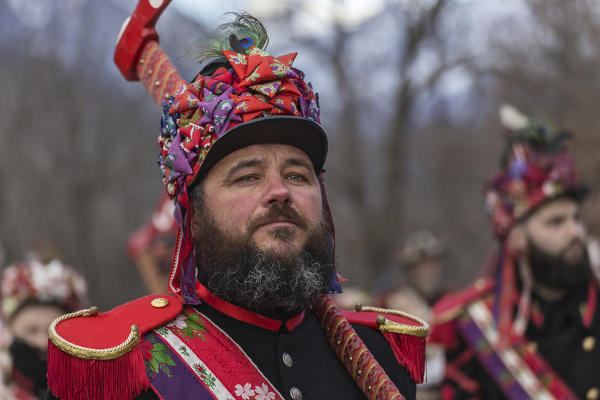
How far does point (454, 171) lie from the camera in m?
16.7

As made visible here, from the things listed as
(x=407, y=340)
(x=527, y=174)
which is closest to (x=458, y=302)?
(x=527, y=174)

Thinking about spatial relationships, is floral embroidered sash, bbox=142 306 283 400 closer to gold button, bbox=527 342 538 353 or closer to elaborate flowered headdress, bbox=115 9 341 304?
elaborate flowered headdress, bbox=115 9 341 304

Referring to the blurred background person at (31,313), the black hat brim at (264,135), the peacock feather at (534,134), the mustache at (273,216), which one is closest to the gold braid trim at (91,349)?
the mustache at (273,216)

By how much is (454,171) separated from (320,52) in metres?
7.89

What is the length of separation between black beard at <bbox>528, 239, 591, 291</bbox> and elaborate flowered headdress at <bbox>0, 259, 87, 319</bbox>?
10.7ft

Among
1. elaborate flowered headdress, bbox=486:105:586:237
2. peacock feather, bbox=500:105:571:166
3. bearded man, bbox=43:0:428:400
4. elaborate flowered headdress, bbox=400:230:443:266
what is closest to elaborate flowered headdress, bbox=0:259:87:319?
bearded man, bbox=43:0:428:400

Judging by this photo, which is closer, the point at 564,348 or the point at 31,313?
the point at 564,348

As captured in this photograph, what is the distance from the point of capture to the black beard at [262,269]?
225 centimetres

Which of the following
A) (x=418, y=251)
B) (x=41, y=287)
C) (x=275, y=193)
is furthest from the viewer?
(x=418, y=251)

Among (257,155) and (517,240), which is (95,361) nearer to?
(257,155)

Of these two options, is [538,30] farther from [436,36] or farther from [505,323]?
[505,323]

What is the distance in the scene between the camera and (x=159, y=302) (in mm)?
2324

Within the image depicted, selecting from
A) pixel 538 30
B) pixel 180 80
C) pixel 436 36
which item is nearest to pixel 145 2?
pixel 180 80

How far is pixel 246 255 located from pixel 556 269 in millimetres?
3069
